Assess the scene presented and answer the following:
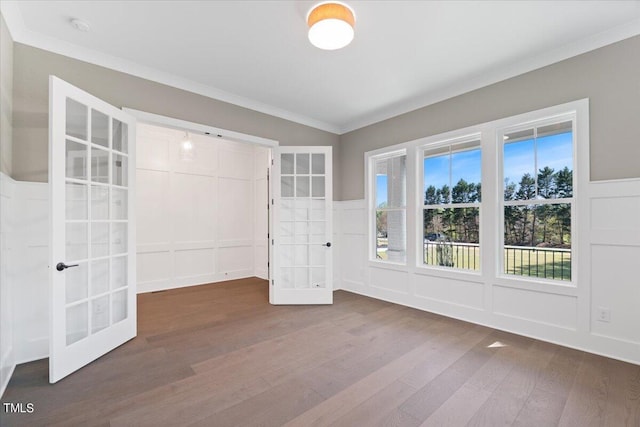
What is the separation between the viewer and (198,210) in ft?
18.1

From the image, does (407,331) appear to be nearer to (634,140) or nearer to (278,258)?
(278,258)

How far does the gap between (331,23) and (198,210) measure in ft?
14.2

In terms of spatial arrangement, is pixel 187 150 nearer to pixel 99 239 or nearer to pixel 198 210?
pixel 198 210

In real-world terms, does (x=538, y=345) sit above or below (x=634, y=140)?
below

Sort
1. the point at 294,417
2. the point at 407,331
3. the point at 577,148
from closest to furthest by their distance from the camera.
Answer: the point at 294,417 → the point at 577,148 → the point at 407,331

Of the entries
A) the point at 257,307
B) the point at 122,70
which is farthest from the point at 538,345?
the point at 122,70

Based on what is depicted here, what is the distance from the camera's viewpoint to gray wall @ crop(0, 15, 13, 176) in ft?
7.09

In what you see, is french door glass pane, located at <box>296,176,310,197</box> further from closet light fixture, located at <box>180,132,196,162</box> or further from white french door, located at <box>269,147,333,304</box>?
closet light fixture, located at <box>180,132,196,162</box>

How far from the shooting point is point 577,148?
8.96ft

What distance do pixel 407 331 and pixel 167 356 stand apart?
2.36 m

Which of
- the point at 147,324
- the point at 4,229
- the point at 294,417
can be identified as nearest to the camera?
the point at 294,417

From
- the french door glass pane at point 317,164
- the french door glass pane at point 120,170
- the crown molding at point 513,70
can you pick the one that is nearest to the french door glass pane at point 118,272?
the french door glass pane at point 120,170

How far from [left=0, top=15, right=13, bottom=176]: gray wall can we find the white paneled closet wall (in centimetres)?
251

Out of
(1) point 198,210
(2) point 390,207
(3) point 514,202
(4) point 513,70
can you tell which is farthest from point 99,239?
(4) point 513,70
